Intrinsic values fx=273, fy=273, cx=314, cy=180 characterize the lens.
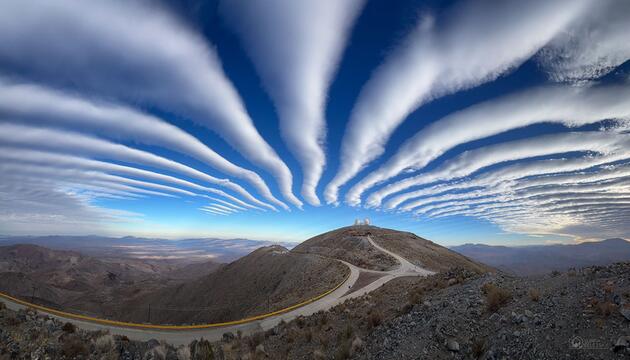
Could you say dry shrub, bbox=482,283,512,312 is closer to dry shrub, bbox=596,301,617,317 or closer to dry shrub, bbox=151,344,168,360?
dry shrub, bbox=596,301,617,317

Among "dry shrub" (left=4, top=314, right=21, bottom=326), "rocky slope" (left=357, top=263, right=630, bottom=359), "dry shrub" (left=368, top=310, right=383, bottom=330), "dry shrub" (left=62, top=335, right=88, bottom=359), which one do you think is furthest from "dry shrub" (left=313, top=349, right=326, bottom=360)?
"dry shrub" (left=4, top=314, right=21, bottom=326)

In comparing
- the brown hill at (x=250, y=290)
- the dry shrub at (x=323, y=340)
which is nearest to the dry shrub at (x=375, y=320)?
the dry shrub at (x=323, y=340)

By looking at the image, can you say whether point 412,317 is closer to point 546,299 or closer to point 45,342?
point 546,299

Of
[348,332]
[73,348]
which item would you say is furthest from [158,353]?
[348,332]

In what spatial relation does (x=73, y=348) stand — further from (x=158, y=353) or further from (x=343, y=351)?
(x=343, y=351)

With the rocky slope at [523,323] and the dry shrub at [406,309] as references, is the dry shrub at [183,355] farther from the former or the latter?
the dry shrub at [406,309]
